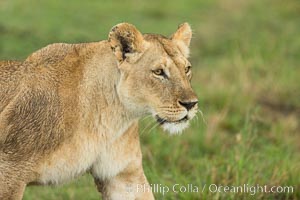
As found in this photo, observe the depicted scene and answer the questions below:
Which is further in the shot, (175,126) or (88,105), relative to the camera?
(88,105)

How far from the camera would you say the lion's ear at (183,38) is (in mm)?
4938

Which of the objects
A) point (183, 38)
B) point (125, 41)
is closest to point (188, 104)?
point (125, 41)

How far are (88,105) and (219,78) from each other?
4352 millimetres

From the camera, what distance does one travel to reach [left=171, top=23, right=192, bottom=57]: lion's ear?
4.94 m

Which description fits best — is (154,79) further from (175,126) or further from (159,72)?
(175,126)

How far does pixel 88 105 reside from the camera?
480 centimetres

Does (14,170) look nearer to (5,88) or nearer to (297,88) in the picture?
(5,88)

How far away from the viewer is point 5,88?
491 cm

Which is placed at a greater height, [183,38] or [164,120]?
[183,38]

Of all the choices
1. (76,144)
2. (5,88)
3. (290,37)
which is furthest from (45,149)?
(290,37)

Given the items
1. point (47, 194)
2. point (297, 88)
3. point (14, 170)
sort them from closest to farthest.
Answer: point (14, 170) → point (47, 194) → point (297, 88)

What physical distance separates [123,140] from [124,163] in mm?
128

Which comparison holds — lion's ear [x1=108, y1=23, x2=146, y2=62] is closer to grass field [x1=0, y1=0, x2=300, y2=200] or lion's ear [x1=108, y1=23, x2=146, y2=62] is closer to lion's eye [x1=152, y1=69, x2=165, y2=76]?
lion's eye [x1=152, y1=69, x2=165, y2=76]

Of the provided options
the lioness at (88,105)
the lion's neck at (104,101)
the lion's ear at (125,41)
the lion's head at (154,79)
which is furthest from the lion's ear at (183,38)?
the lion's neck at (104,101)
